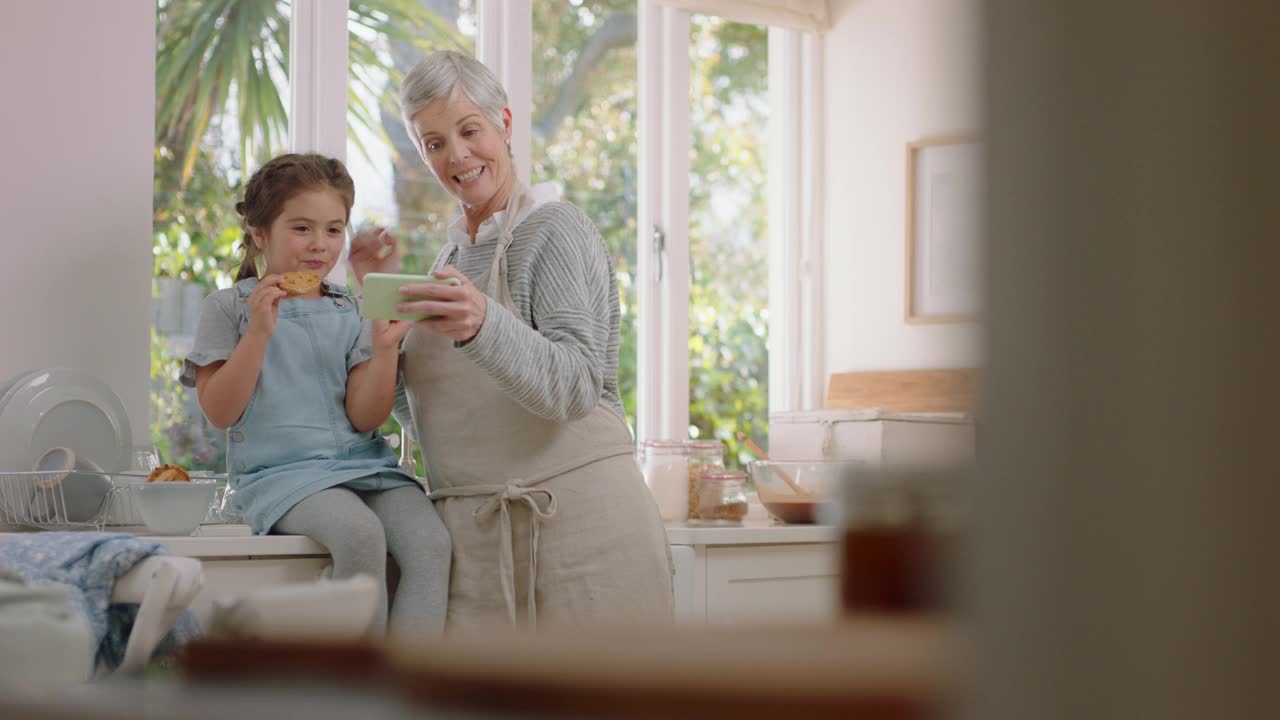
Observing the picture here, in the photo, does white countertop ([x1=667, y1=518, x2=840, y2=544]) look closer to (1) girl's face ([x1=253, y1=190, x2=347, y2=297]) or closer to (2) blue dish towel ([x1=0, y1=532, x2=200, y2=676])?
(1) girl's face ([x1=253, y1=190, x2=347, y2=297])

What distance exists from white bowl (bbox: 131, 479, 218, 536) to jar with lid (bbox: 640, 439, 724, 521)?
91cm

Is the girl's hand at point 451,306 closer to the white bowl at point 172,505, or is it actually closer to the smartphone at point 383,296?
the smartphone at point 383,296

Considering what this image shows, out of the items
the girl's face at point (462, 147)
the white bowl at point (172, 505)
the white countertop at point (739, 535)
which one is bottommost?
the white countertop at point (739, 535)

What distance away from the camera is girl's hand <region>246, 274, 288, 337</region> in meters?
1.48

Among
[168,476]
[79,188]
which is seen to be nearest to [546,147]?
[79,188]

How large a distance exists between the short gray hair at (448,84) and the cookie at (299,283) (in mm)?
224

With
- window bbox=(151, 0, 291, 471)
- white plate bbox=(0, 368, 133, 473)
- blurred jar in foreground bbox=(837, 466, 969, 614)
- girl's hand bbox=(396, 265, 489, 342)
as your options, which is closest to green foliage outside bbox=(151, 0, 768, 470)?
window bbox=(151, 0, 291, 471)

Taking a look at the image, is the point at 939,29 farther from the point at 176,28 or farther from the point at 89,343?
the point at 176,28

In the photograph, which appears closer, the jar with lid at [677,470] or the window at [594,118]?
the jar with lid at [677,470]

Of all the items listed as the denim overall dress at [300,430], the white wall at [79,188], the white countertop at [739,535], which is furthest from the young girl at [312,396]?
the white countertop at [739,535]

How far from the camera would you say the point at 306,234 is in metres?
1.60

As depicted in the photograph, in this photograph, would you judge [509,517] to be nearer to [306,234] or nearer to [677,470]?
[306,234]

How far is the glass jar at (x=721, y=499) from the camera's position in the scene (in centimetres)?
220

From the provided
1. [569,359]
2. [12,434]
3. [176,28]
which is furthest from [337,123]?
[569,359]
